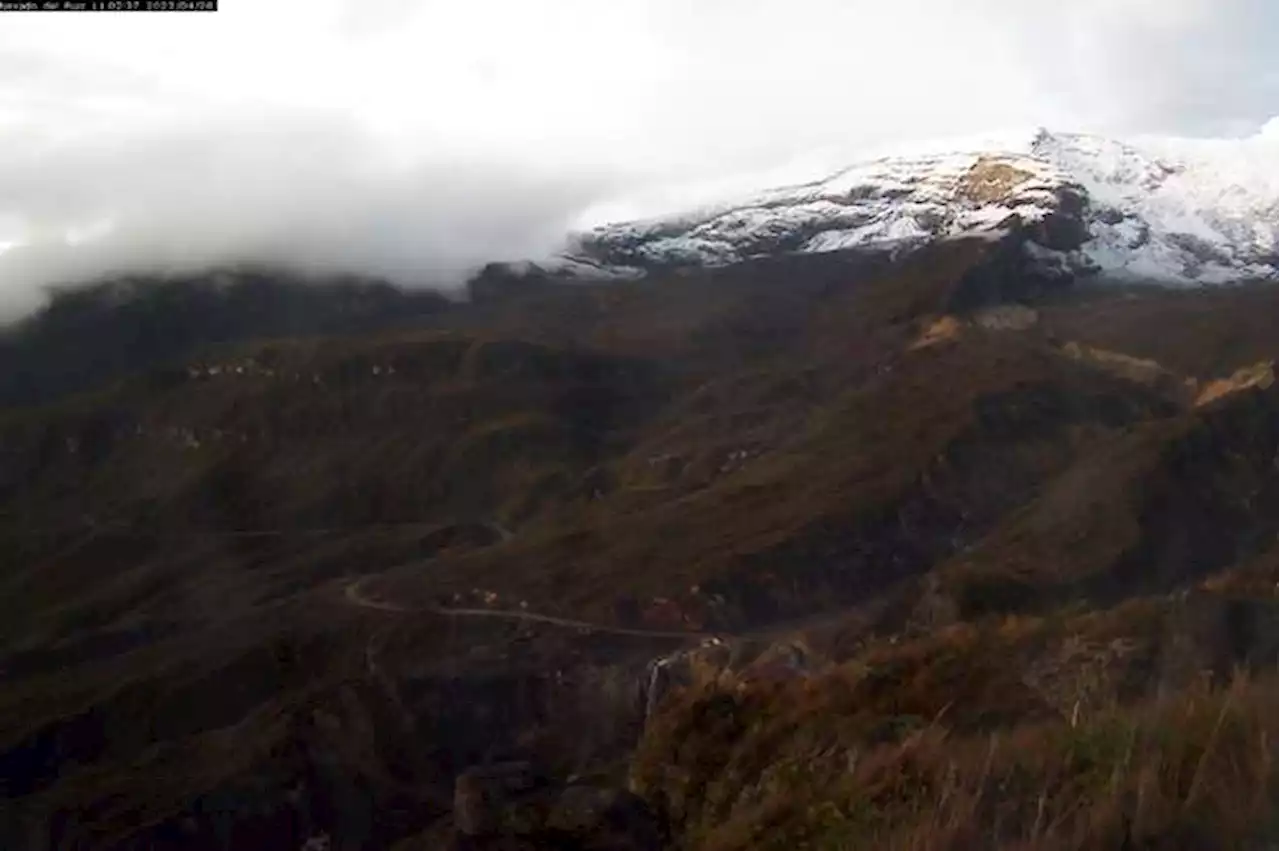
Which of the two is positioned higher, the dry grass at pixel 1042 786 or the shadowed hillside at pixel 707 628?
the dry grass at pixel 1042 786

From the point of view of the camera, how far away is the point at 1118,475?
139 metres

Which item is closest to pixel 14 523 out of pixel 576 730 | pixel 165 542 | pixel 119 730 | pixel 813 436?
pixel 165 542

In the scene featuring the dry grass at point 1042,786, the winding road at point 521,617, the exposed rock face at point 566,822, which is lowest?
the winding road at point 521,617

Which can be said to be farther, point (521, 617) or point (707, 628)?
point (521, 617)

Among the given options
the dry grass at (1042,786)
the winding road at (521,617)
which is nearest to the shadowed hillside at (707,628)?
the dry grass at (1042,786)

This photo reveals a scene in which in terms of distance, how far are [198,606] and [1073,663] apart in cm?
14914

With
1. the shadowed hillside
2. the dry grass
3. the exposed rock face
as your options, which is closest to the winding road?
the shadowed hillside

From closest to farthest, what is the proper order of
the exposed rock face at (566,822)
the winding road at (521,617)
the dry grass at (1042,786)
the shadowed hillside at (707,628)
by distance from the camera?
the dry grass at (1042,786)
the shadowed hillside at (707,628)
the exposed rock face at (566,822)
the winding road at (521,617)

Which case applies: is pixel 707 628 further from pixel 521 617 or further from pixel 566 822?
pixel 566 822

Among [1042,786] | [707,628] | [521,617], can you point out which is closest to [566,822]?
[1042,786]

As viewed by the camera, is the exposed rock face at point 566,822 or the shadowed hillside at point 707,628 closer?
the shadowed hillside at point 707,628

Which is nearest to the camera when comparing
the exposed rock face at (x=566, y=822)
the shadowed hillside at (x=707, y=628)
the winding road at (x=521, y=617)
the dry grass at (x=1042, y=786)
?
the dry grass at (x=1042, y=786)

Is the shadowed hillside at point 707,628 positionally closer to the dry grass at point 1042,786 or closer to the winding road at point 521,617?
the dry grass at point 1042,786

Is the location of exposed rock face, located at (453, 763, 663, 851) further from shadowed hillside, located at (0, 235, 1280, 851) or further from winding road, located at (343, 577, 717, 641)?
winding road, located at (343, 577, 717, 641)
